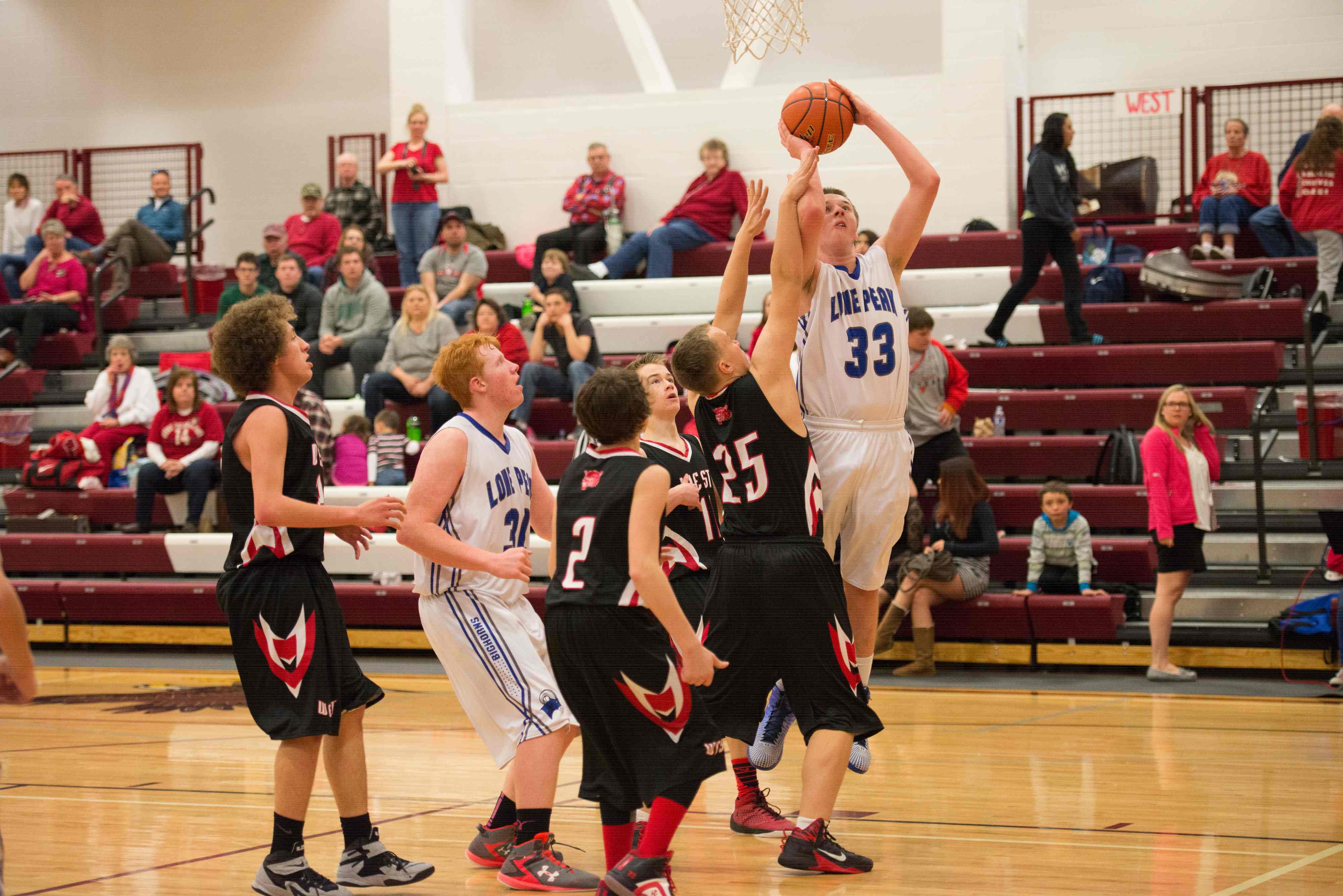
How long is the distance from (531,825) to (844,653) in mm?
996

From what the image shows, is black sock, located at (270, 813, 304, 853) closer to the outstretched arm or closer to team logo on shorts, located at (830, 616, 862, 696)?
team logo on shorts, located at (830, 616, 862, 696)

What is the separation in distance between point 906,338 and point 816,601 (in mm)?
952

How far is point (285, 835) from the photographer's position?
12.0 ft

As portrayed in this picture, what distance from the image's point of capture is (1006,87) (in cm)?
1169

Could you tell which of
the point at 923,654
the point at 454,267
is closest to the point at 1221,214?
the point at 923,654

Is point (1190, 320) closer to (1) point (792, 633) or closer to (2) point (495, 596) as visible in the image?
(1) point (792, 633)

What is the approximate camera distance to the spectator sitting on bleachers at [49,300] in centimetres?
1230

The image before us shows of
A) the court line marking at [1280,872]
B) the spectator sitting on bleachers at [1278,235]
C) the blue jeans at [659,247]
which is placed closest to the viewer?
the court line marking at [1280,872]

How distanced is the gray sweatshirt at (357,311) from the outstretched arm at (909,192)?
7.17 metres

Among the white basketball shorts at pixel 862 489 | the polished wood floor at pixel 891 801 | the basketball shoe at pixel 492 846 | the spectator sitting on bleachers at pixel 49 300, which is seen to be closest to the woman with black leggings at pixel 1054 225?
the polished wood floor at pixel 891 801

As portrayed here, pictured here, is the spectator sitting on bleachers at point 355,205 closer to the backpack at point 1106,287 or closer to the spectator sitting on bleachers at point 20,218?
the spectator sitting on bleachers at point 20,218

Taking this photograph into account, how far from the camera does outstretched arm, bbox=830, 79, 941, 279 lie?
4.29 m

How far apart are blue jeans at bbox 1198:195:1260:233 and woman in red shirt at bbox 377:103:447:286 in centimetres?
641

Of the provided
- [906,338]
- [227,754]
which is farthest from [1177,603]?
[227,754]
